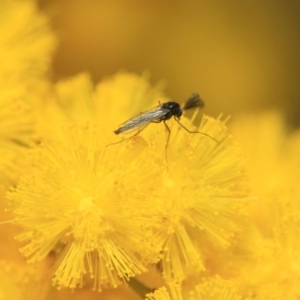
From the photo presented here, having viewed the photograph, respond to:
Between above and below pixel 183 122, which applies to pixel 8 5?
above

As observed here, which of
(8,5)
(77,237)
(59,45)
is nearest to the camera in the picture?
(77,237)

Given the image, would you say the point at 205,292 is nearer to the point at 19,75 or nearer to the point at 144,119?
the point at 144,119

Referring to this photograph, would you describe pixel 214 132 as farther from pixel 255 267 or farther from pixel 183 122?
pixel 255 267

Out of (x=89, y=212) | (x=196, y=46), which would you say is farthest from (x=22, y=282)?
(x=196, y=46)

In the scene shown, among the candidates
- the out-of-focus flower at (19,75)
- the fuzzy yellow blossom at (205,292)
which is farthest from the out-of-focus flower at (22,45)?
the fuzzy yellow blossom at (205,292)

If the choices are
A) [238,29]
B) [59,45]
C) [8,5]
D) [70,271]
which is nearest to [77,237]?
[70,271]

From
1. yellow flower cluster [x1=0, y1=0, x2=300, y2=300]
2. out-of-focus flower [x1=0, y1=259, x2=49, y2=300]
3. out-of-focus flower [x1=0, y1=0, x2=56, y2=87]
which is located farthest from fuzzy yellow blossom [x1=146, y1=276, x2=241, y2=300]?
out-of-focus flower [x1=0, y1=0, x2=56, y2=87]

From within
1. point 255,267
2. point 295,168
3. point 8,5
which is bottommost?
point 255,267
